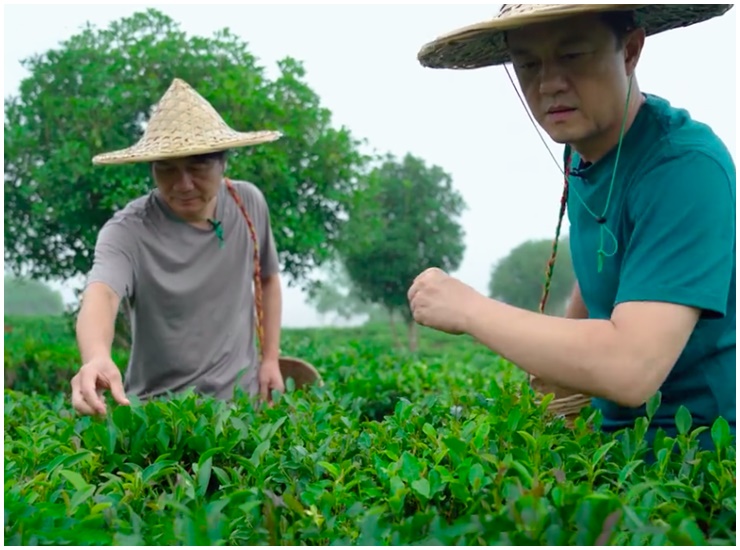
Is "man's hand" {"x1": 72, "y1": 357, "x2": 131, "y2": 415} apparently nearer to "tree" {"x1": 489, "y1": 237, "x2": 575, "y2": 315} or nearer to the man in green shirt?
the man in green shirt

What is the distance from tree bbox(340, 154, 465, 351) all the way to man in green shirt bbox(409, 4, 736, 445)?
9808mm

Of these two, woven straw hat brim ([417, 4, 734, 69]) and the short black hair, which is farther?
the short black hair

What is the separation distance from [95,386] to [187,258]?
4.40ft

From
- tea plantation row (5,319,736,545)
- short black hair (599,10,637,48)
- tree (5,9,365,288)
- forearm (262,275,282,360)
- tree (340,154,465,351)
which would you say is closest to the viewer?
tea plantation row (5,319,736,545)

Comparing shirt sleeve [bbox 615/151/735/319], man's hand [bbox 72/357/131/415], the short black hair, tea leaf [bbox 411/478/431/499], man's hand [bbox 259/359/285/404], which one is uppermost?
the short black hair

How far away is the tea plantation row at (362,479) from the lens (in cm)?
145

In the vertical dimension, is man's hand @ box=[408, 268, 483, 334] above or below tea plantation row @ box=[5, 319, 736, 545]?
above

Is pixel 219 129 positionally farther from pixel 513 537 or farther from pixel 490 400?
pixel 513 537

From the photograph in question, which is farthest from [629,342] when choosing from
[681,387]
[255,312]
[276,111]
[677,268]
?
→ [276,111]

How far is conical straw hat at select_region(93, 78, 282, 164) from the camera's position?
3.45m

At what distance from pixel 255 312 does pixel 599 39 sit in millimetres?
2486

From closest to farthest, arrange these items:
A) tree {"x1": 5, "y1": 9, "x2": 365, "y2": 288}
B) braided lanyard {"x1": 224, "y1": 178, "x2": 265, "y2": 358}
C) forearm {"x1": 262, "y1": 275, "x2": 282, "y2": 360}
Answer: braided lanyard {"x1": 224, "y1": 178, "x2": 265, "y2": 358} → forearm {"x1": 262, "y1": 275, "x2": 282, "y2": 360} → tree {"x1": 5, "y1": 9, "x2": 365, "y2": 288}

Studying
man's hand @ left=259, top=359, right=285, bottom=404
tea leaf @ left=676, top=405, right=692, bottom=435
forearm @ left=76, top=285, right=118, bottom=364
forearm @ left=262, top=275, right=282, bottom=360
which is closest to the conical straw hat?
forearm @ left=76, top=285, right=118, bottom=364

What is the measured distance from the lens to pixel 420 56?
8.48 feet
